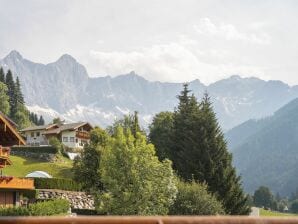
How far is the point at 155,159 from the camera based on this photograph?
42.2 m

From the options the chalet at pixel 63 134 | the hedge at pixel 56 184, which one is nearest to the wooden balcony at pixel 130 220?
the hedge at pixel 56 184

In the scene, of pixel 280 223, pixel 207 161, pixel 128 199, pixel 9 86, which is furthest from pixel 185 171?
pixel 9 86

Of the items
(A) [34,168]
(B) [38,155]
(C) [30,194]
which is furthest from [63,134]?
(C) [30,194]

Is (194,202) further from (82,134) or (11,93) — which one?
(11,93)

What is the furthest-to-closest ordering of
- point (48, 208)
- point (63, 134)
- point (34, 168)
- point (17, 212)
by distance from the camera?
point (63, 134)
point (34, 168)
point (48, 208)
point (17, 212)

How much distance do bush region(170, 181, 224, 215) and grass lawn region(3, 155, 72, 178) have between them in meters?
33.9

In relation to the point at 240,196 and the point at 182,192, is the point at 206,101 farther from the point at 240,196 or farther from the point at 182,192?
the point at 182,192

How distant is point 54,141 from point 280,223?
92.9 m

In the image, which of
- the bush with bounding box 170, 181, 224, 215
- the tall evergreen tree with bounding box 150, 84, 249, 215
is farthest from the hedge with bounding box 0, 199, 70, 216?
the tall evergreen tree with bounding box 150, 84, 249, 215

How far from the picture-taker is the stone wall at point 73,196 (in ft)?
189

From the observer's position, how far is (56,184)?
2395 inches

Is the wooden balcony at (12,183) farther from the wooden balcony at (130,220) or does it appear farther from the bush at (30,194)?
the wooden balcony at (130,220)

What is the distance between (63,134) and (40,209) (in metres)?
70.8

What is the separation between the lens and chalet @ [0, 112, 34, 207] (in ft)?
131
